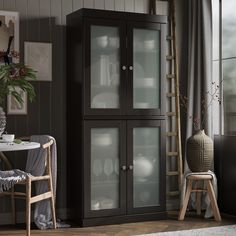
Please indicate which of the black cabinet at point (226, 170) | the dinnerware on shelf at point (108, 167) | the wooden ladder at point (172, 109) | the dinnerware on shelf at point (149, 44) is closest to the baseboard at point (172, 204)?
the wooden ladder at point (172, 109)

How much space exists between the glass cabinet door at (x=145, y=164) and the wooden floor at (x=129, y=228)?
0.79 feet

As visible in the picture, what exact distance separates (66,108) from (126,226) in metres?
1.30

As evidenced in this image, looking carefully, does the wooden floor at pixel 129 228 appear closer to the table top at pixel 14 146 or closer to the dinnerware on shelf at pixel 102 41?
the table top at pixel 14 146

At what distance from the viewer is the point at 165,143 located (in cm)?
562

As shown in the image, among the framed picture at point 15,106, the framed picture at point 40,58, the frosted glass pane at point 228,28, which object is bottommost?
the framed picture at point 15,106

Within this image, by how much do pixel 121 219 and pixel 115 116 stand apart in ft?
3.23

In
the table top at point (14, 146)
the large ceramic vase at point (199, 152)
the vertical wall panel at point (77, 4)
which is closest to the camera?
the table top at point (14, 146)

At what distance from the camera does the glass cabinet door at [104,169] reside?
527cm

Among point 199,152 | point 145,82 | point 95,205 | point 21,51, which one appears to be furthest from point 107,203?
point 21,51

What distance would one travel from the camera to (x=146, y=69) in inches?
218

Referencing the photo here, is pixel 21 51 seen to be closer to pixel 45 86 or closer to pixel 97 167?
pixel 45 86

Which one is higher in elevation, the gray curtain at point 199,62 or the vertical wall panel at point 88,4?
the vertical wall panel at point 88,4

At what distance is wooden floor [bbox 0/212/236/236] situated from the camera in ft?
16.2

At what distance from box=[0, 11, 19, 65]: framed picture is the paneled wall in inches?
2.4
